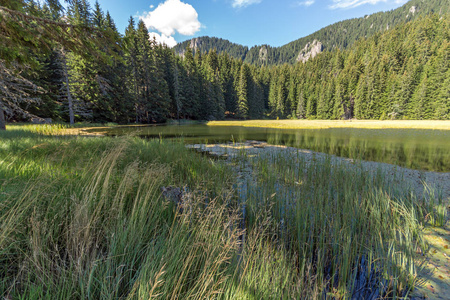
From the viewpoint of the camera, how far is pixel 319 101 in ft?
181

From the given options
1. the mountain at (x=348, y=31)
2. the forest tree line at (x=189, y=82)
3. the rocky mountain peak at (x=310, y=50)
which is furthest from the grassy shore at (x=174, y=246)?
the rocky mountain peak at (x=310, y=50)

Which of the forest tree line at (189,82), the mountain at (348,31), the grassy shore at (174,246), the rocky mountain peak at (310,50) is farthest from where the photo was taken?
the rocky mountain peak at (310,50)

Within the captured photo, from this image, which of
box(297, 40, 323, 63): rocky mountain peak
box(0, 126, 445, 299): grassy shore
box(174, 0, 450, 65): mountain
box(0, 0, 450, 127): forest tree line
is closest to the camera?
box(0, 126, 445, 299): grassy shore

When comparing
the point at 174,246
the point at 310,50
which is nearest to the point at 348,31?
the point at 310,50

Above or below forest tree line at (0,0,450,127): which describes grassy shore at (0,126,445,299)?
below

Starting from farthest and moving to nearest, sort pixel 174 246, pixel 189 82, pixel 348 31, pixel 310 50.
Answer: pixel 310 50 → pixel 348 31 → pixel 189 82 → pixel 174 246

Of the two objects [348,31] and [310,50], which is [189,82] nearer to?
[310,50]

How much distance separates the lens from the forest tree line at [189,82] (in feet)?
44.8

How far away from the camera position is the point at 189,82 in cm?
4169

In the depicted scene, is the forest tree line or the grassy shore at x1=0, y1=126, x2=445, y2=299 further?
the forest tree line

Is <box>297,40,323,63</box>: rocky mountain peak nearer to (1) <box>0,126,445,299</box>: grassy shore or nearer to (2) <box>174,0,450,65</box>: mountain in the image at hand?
(2) <box>174,0,450,65</box>: mountain

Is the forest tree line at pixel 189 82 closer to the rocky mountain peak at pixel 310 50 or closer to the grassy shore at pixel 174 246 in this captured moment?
the grassy shore at pixel 174 246

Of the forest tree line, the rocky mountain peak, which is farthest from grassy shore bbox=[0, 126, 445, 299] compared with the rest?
the rocky mountain peak

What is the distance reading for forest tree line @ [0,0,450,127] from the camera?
13656 millimetres
